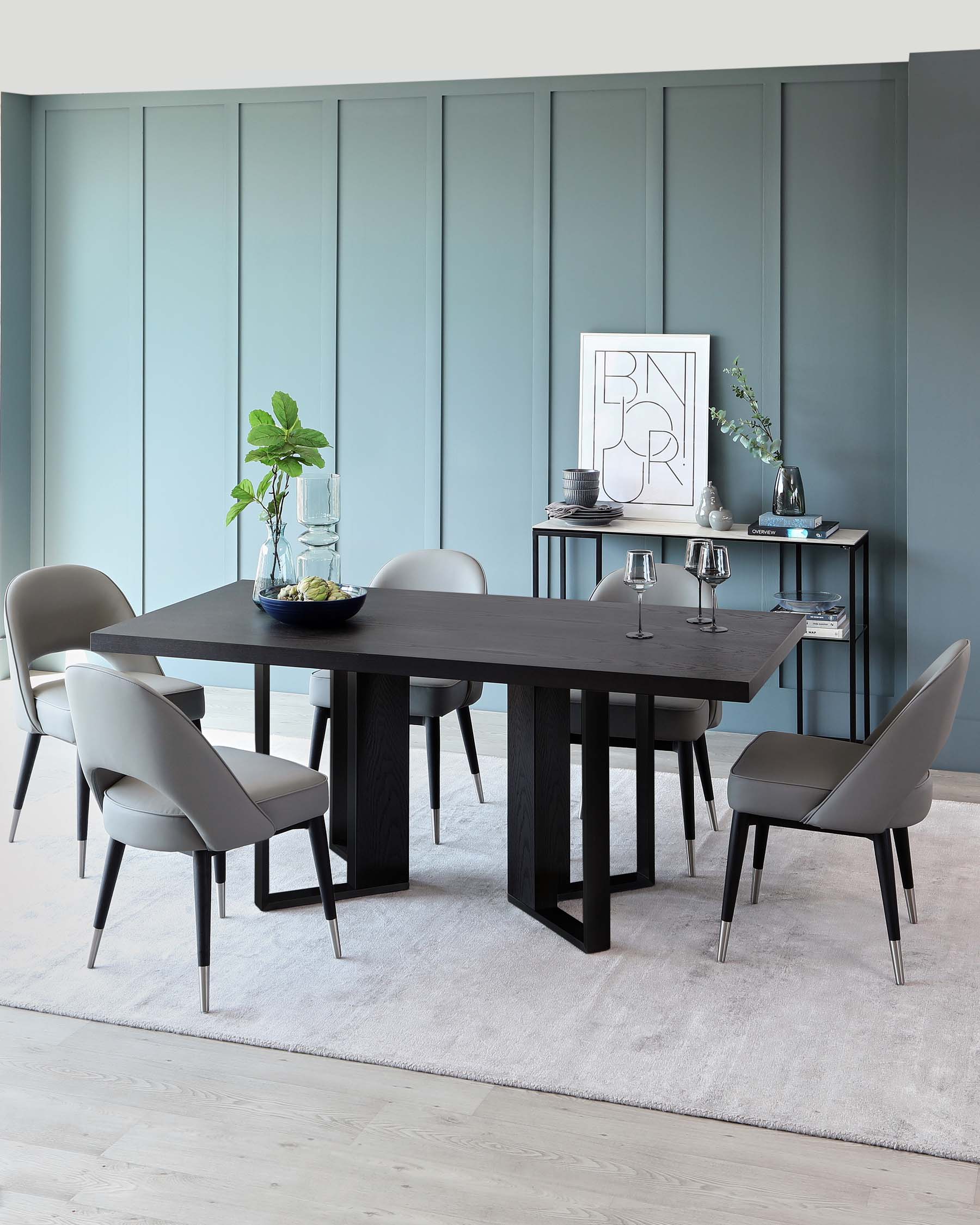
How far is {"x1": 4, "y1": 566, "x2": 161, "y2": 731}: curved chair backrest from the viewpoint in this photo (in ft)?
14.6

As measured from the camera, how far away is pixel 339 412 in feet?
20.9

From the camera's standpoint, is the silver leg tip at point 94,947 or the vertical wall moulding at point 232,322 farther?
the vertical wall moulding at point 232,322

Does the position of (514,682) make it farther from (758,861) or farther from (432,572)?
(432,572)

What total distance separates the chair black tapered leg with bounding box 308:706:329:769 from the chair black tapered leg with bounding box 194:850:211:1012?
1.32 meters

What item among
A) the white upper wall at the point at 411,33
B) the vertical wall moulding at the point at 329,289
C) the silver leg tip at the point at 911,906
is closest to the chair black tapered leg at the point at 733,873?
the silver leg tip at the point at 911,906

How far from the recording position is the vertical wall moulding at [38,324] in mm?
6719

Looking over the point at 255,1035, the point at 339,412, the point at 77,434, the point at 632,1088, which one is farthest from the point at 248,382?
the point at 632,1088

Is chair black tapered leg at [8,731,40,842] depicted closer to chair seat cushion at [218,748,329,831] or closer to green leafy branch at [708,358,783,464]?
chair seat cushion at [218,748,329,831]

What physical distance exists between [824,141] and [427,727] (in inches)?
117

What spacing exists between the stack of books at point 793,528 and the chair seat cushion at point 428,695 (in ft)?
5.01

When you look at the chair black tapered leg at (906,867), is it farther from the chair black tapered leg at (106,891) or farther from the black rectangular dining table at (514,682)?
the chair black tapered leg at (106,891)

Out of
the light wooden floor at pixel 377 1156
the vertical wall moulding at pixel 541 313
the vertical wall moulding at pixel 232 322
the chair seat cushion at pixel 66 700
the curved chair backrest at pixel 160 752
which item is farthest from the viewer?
the vertical wall moulding at pixel 232 322

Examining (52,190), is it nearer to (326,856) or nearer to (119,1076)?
(326,856)

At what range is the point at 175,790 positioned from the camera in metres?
3.17
